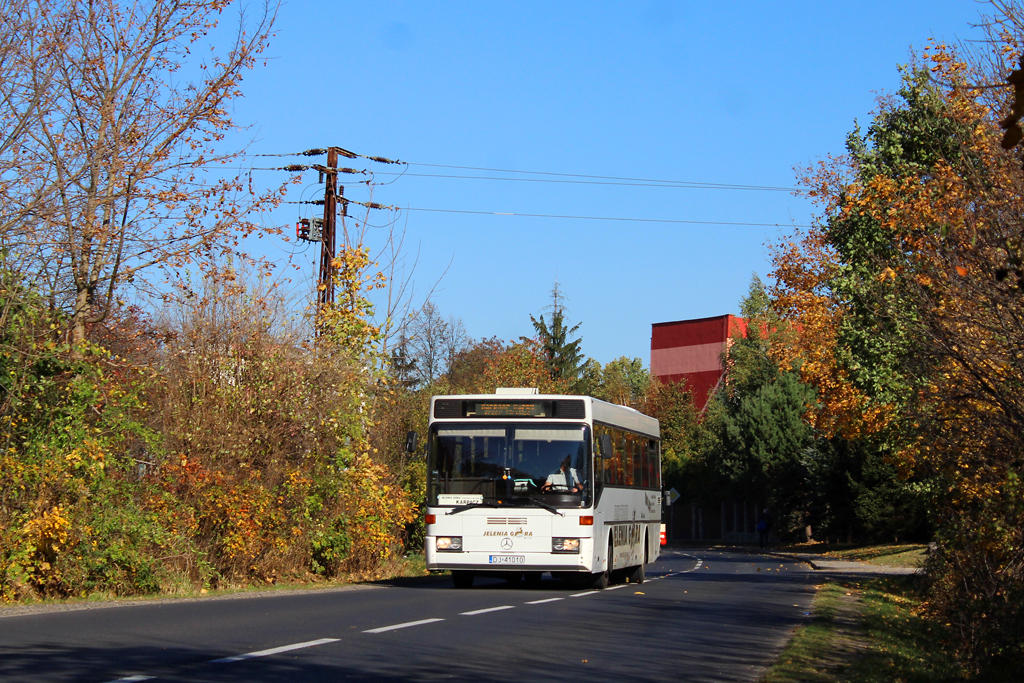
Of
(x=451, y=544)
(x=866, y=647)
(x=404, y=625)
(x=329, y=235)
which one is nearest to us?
(x=866, y=647)

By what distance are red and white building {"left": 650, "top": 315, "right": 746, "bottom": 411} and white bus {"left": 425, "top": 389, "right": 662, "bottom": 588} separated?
72135 mm

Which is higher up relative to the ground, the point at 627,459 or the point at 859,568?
the point at 627,459

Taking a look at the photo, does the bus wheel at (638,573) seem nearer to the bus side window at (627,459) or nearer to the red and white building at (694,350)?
the bus side window at (627,459)

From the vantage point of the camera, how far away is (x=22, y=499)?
621 inches

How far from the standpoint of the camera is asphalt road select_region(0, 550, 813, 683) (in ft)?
29.8

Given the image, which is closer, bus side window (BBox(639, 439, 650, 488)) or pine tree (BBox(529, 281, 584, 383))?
bus side window (BBox(639, 439, 650, 488))

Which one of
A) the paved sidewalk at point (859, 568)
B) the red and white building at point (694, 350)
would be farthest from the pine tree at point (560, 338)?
the paved sidewalk at point (859, 568)

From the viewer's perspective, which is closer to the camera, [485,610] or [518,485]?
[485,610]

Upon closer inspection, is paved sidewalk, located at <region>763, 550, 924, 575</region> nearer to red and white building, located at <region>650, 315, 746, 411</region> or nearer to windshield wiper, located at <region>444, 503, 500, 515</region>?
windshield wiper, located at <region>444, 503, 500, 515</region>

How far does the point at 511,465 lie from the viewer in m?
19.3

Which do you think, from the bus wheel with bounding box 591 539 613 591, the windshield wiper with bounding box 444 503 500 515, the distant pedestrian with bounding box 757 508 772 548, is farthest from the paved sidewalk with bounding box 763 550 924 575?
the distant pedestrian with bounding box 757 508 772 548

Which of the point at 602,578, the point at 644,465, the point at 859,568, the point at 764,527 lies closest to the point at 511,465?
the point at 602,578

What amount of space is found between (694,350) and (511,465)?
78303 mm

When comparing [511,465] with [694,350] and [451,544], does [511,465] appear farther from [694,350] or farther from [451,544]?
[694,350]
